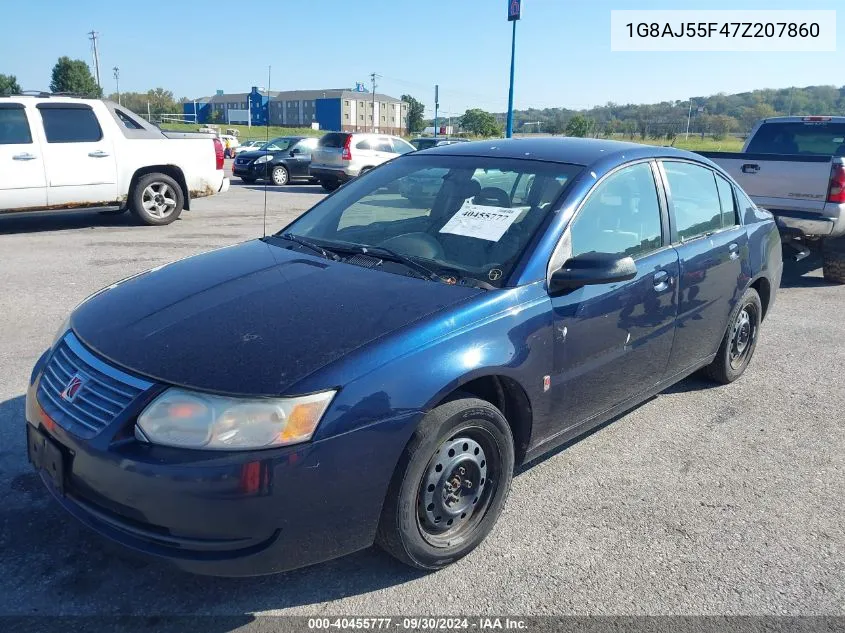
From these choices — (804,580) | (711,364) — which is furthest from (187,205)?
(804,580)

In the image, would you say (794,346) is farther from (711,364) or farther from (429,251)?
(429,251)

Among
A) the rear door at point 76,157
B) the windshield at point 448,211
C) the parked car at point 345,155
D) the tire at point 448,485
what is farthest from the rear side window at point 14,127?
the parked car at point 345,155

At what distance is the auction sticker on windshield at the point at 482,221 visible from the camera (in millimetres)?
3291

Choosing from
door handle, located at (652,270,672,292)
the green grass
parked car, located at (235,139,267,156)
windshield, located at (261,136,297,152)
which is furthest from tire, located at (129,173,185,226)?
the green grass

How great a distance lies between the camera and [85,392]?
2.48 metres

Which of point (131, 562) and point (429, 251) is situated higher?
point (429, 251)

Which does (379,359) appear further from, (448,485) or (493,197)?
(493,197)

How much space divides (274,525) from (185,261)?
1.85 meters

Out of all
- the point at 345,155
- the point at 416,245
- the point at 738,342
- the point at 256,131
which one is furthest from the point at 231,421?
the point at 256,131

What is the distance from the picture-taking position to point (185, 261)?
3641 mm

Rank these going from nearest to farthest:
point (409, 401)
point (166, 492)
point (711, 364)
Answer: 1. point (166, 492)
2. point (409, 401)
3. point (711, 364)

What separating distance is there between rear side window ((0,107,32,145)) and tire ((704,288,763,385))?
9.01 metres

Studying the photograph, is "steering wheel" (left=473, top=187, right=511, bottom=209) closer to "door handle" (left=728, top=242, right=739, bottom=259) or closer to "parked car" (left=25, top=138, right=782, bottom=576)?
"parked car" (left=25, top=138, right=782, bottom=576)

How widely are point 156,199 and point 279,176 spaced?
1032cm
